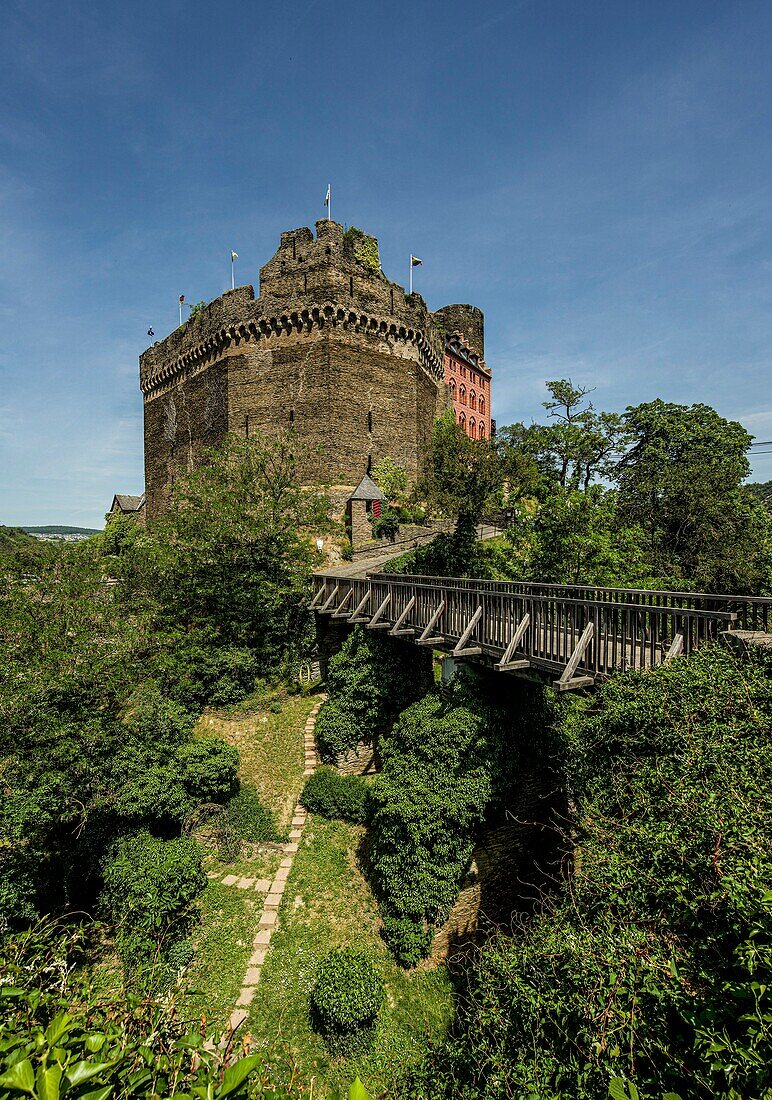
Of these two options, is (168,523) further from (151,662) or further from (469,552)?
(469,552)

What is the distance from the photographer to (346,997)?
8.09 metres

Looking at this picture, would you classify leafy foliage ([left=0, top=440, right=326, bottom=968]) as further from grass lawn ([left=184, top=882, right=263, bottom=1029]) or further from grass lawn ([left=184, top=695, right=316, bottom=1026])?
grass lawn ([left=184, top=882, right=263, bottom=1029])

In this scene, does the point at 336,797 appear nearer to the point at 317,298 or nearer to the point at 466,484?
the point at 466,484

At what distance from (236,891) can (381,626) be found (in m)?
6.35

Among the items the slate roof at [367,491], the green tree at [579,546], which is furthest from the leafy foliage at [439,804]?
the slate roof at [367,491]

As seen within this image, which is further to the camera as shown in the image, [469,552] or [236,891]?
[469,552]

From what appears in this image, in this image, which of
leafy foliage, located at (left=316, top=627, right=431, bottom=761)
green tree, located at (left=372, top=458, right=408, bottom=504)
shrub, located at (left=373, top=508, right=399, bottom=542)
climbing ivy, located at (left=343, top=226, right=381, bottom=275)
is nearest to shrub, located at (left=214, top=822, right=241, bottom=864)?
leafy foliage, located at (left=316, top=627, right=431, bottom=761)

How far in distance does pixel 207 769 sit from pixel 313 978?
4981 mm

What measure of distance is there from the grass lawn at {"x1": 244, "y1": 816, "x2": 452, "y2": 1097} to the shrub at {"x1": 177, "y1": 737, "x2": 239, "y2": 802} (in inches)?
96.7

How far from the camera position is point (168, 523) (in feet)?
62.6

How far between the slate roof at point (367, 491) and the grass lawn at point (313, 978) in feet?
49.2

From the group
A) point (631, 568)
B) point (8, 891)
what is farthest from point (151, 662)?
point (631, 568)

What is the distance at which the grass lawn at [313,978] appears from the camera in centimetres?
790

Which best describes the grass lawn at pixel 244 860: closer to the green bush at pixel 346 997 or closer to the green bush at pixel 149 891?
the green bush at pixel 149 891
